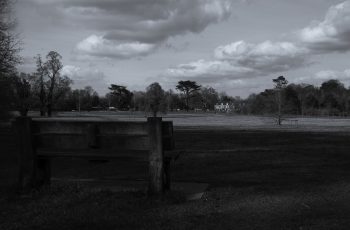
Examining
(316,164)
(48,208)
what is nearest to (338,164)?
(316,164)

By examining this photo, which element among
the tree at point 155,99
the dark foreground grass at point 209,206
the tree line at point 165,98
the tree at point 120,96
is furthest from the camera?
the tree at point 120,96

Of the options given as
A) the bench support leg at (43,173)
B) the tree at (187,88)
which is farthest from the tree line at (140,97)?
the bench support leg at (43,173)

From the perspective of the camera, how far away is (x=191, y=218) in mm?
5820

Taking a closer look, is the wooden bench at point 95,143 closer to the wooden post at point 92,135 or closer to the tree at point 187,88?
the wooden post at point 92,135

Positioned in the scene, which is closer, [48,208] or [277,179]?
[48,208]

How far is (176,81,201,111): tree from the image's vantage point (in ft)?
575

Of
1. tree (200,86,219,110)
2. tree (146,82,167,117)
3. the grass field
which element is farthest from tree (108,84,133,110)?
the grass field

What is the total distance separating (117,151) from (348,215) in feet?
10.3

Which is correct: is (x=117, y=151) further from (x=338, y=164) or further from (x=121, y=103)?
(x=121, y=103)

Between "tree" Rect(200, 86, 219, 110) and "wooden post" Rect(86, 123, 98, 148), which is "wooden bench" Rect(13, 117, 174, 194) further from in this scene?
"tree" Rect(200, 86, 219, 110)

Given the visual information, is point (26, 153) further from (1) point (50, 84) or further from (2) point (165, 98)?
(2) point (165, 98)

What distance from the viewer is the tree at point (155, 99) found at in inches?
3984

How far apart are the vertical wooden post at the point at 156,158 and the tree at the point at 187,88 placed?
168 meters

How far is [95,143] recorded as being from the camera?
Result: 6984mm
